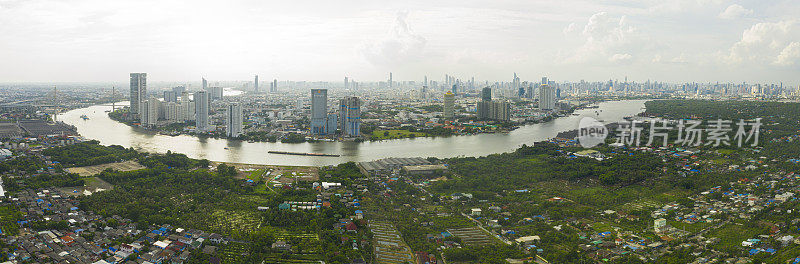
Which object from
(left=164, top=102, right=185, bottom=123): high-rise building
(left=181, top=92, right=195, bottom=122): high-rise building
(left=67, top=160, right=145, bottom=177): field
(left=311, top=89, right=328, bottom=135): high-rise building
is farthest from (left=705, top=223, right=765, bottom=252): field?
(left=181, top=92, right=195, bottom=122): high-rise building

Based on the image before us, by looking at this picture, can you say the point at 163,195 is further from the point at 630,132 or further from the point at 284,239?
the point at 630,132

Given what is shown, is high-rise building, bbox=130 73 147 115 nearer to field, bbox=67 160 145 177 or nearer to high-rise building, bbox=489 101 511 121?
field, bbox=67 160 145 177

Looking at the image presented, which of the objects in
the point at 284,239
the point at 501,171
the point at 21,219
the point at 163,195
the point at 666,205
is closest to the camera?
the point at 284,239

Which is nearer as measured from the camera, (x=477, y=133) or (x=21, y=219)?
(x=21, y=219)

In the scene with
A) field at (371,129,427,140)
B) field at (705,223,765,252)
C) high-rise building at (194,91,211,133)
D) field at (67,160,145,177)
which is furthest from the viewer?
high-rise building at (194,91,211,133)

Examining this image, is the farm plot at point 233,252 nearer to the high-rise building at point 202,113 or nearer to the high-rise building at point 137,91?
the high-rise building at point 202,113

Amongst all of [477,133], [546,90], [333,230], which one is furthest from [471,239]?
[546,90]
